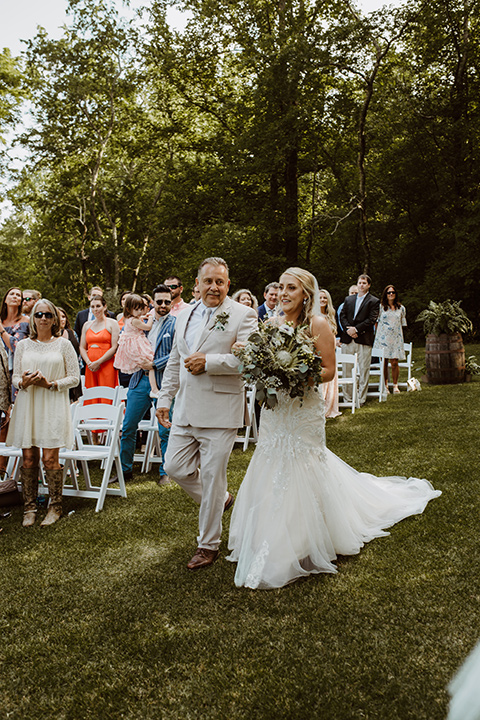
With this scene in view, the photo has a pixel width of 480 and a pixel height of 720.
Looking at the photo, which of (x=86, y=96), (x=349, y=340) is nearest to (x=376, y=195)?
(x=86, y=96)

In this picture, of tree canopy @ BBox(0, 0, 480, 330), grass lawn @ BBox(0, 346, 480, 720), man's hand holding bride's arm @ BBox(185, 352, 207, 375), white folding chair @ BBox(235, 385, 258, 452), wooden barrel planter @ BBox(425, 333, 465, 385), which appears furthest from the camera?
tree canopy @ BBox(0, 0, 480, 330)

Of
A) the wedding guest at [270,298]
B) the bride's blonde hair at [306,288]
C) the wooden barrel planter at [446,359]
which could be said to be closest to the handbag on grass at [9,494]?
the bride's blonde hair at [306,288]

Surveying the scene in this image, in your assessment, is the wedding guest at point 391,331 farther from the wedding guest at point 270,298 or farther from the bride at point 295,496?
the bride at point 295,496

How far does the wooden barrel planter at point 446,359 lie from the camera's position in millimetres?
12469

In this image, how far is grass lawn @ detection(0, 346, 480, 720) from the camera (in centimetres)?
287

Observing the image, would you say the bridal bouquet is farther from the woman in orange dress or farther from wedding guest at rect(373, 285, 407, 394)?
wedding guest at rect(373, 285, 407, 394)

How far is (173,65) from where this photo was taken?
75.6 ft

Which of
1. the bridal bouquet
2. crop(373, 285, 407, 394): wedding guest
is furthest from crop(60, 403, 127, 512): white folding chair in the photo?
crop(373, 285, 407, 394): wedding guest

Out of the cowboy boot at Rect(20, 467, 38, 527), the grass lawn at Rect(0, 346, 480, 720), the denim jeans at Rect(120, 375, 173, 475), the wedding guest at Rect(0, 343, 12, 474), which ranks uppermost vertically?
the wedding guest at Rect(0, 343, 12, 474)

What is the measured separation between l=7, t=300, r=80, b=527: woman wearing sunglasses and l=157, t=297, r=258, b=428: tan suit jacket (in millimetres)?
1786

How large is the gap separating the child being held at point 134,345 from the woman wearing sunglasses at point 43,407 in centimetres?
119

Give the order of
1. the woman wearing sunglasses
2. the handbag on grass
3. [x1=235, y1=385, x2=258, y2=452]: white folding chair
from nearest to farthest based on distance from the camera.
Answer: the woman wearing sunglasses → the handbag on grass → [x1=235, y1=385, x2=258, y2=452]: white folding chair

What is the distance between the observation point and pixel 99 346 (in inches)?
329

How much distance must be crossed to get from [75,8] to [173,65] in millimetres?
5128
